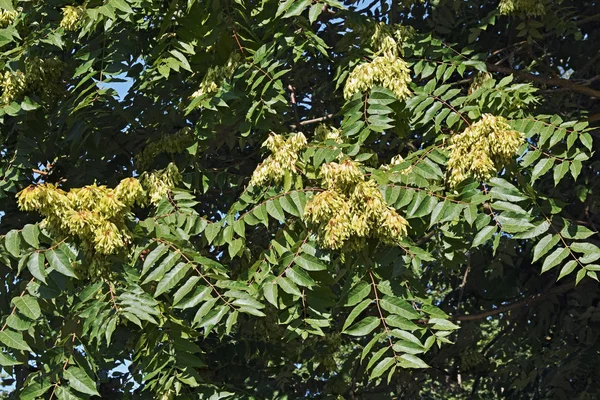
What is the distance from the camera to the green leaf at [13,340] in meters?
3.67

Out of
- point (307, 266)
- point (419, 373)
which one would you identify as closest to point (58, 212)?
point (307, 266)

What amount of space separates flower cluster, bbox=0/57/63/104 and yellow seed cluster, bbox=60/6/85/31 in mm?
174

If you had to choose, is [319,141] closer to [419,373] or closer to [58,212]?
[58,212]

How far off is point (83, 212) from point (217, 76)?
1141 millimetres

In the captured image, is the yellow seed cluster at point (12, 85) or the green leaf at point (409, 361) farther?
the yellow seed cluster at point (12, 85)

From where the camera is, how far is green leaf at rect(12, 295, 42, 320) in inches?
144

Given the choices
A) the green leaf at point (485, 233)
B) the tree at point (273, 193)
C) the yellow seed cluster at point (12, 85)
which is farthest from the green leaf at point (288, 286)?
the yellow seed cluster at point (12, 85)

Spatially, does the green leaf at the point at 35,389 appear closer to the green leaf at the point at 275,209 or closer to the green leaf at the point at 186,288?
the green leaf at the point at 186,288

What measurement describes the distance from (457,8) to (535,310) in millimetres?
1919

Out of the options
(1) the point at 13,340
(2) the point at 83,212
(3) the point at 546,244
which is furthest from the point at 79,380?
(3) the point at 546,244

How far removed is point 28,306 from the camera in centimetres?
368

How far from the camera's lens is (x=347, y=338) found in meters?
5.71

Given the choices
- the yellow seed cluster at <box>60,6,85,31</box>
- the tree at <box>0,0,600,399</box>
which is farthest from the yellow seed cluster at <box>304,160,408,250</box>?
the yellow seed cluster at <box>60,6,85,31</box>

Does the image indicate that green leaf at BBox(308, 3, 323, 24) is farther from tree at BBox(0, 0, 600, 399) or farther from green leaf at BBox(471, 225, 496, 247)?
green leaf at BBox(471, 225, 496, 247)
